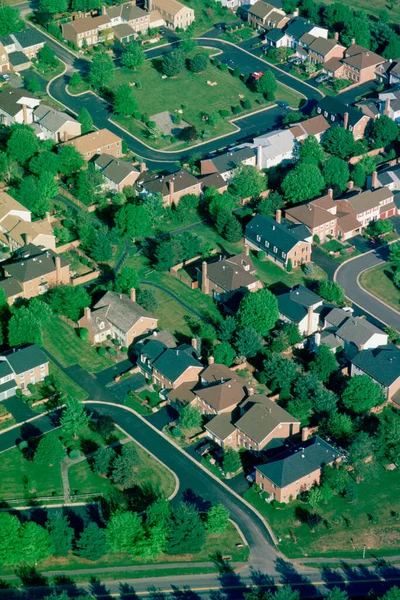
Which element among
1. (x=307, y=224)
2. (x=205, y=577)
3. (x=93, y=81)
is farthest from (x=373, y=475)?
(x=93, y=81)

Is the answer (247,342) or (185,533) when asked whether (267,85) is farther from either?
(185,533)

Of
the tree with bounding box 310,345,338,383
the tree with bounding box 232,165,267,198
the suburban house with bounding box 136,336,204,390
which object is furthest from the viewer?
the tree with bounding box 232,165,267,198

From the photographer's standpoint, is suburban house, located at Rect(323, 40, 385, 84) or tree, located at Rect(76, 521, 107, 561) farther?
suburban house, located at Rect(323, 40, 385, 84)

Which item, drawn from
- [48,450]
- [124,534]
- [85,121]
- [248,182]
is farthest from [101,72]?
[124,534]

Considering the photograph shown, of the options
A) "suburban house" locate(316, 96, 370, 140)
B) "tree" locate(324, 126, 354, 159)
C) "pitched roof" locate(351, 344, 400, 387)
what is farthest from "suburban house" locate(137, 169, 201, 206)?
"pitched roof" locate(351, 344, 400, 387)

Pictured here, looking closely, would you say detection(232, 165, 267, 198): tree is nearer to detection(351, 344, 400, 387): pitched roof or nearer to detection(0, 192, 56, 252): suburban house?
detection(0, 192, 56, 252): suburban house

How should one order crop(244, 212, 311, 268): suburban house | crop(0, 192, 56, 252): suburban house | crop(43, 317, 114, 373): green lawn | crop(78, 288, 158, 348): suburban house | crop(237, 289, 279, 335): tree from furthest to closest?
crop(0, 192, 56, 252): suburban house → crop(244, 212, 311, 268): suburban house → crop(78, 288, 158, 348): suburban house → crop(237, 289, 279, 335): tree → crop(43, 317, 114, 373): green lawn

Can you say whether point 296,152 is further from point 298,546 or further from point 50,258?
point 298,546
